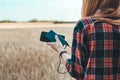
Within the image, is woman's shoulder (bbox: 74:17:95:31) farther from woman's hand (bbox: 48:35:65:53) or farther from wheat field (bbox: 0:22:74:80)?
wheat field (bbox: 0:22:74:80)

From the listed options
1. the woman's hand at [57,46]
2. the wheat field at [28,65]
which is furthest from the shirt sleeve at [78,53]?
the wheat field at [28,65]

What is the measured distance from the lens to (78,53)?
239 centimetres

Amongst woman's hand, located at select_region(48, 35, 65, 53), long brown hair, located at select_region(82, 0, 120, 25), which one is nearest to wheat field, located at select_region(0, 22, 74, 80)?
woman's hand, located at select_region(48, 35, 65, 53)

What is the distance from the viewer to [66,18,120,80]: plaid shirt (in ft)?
7.58

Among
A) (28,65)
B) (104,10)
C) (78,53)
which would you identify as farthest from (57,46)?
(28,65)

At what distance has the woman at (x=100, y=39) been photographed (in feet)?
7.58

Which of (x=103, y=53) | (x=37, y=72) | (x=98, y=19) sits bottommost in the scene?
(x=37, y=72)

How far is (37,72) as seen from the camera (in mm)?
5445

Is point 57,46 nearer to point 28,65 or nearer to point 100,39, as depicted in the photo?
point 100,39

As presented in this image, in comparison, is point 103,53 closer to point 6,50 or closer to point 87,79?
point 87,79

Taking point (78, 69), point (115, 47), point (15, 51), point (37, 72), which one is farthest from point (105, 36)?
point (15, 51)

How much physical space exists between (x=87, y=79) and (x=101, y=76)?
2.5 inches

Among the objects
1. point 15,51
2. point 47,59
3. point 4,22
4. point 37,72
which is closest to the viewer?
point 37,72

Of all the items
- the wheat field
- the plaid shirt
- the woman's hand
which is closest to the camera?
the plaid shirt
